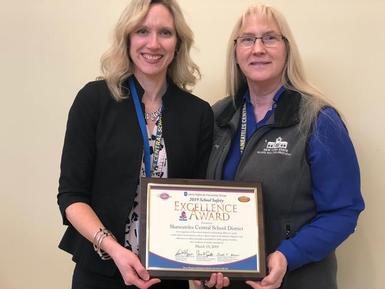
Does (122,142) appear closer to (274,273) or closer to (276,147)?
(276,147)

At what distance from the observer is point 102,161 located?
1411mm

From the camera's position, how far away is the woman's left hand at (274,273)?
1.31m

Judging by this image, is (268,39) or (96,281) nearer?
(96,281)

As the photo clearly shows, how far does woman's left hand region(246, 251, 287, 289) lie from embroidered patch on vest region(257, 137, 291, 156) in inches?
12.9

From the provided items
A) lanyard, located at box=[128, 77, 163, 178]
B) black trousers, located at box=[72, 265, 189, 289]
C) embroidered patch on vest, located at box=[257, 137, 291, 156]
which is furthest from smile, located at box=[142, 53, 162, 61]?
black trousers, located at box=[72, 265, 189, 289]

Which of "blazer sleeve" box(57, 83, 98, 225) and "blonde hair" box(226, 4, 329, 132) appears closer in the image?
"blazer sleeve" box(57, 83, 98, 225)

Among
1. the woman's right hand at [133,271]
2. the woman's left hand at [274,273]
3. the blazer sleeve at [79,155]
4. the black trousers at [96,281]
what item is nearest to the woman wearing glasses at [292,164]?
the woman's left hand at [274,273]

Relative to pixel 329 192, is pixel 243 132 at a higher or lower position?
higher

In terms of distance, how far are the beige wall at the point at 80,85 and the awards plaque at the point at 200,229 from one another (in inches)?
31.2

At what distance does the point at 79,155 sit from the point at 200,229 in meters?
0.45

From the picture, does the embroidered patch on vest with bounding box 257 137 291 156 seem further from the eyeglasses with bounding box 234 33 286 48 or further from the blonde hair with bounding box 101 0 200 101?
the blonde hair with bounding box 101 0 200 101

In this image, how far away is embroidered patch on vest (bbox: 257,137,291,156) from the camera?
4.78 ft
